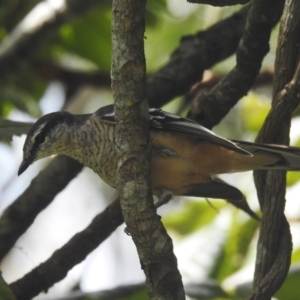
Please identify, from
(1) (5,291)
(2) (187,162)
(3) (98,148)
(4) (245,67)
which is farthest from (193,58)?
(1) (5,291)

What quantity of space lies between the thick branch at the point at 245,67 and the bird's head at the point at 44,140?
0.78m

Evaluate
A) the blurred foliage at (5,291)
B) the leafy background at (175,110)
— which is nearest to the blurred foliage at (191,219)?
the leafy background at (175,110)

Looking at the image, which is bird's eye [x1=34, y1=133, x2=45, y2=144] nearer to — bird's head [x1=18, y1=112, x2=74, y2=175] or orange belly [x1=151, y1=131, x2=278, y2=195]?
bird's head [x1=18, y1=112, x2=74, y2=175]

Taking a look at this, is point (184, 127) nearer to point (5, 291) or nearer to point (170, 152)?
point (170, 152)

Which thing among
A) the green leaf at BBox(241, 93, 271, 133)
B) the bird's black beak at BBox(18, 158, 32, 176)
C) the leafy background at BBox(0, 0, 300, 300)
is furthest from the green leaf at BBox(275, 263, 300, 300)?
the green leaf at BBox(241, 93, 271, 133)

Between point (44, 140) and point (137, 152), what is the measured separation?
5.13ft

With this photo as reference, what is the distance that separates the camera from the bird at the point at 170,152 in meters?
3.97

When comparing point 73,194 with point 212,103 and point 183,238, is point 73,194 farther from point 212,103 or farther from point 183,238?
point 212,103

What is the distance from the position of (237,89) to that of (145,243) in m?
1.38

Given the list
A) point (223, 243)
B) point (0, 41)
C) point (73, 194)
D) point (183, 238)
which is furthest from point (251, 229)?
point (73, 194)

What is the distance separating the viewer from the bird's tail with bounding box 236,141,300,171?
12.2 ft

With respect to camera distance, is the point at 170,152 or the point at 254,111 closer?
the point at 170,152

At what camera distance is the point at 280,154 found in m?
3.82

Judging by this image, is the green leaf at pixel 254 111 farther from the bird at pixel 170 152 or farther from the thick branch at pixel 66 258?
the thick branch at pixel 66 258
